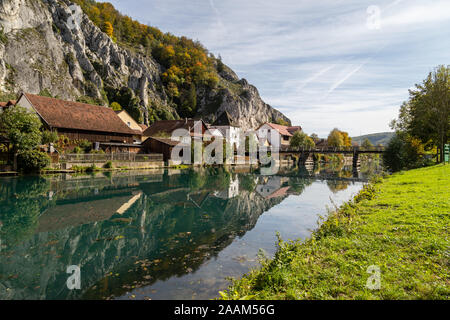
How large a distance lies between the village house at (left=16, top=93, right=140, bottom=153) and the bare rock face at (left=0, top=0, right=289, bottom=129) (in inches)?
731

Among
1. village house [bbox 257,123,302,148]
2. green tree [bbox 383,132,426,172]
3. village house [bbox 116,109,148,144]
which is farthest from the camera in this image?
village house [bbox 257,123,302,148]

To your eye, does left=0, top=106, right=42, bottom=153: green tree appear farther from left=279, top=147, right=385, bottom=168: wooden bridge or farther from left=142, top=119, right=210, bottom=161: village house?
left=279, top=147, right=385, bottom=168: wooden bridge

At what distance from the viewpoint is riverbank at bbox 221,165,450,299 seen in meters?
4.32

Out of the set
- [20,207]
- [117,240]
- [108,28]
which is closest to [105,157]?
[20,207]

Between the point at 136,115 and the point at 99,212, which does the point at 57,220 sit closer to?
the point at 99,212

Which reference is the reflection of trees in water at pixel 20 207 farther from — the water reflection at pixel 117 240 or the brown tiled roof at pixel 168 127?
the brown tiled roof at pixel 168 127

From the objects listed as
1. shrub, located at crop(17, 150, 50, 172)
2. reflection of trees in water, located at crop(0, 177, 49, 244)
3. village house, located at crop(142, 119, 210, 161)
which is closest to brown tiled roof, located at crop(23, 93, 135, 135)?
village house, located at crop(142, 119, 210, 161)

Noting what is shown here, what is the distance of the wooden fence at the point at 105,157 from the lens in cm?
3188

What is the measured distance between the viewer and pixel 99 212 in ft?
43.5

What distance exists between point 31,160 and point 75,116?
614 inches

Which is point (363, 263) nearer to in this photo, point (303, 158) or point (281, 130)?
point (303, 158)

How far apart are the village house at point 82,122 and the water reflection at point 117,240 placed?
22.6 metres

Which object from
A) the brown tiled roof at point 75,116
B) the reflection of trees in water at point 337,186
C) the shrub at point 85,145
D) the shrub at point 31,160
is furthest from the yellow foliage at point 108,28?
the reflection of trees in water at point 337,186
